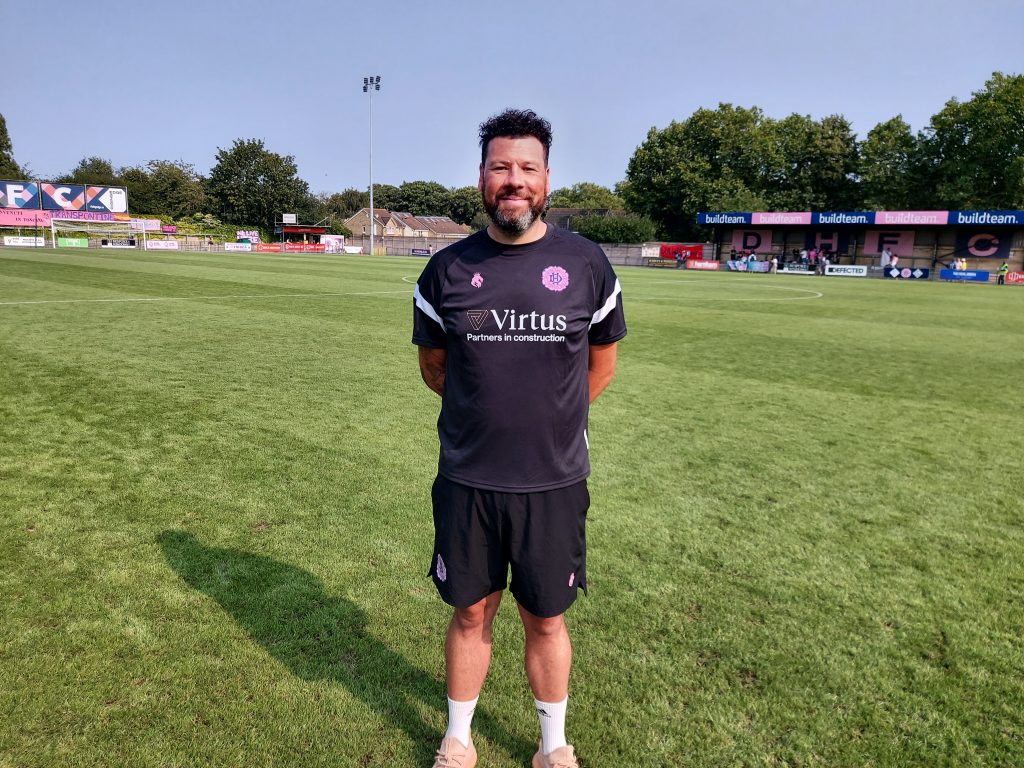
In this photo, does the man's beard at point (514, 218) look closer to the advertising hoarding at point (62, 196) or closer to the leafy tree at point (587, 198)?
the advertising hoarding at point (62, 196)

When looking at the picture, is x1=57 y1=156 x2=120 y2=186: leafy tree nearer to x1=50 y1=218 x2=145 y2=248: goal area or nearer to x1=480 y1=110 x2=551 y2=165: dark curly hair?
x1=50 y1=218 x2=145 y2=248: goal area

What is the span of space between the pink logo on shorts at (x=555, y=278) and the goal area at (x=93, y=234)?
58.3 meters

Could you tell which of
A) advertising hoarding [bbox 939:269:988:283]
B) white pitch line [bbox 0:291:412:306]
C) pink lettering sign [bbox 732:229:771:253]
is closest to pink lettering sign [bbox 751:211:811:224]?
pink lettering sign [bbox 732:229:771:253]

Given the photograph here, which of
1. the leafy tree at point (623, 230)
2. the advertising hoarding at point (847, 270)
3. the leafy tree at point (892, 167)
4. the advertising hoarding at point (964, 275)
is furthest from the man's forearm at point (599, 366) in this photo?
the leafy tree at point (892, 167)

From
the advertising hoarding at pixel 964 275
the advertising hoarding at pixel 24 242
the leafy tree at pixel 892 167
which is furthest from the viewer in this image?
the leafy tree at pixel 892 167

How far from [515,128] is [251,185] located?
9171 cm

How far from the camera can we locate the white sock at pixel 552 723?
2463 mm

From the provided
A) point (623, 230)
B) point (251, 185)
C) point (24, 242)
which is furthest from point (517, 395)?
point (251, 185)

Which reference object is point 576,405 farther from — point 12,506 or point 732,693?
point 12,506

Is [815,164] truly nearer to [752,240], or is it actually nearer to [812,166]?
[812,166]

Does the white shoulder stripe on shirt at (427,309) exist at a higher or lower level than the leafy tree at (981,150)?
lower

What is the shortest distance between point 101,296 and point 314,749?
1690cm

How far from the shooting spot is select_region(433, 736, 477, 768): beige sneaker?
243cm

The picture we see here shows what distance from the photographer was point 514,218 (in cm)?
218
